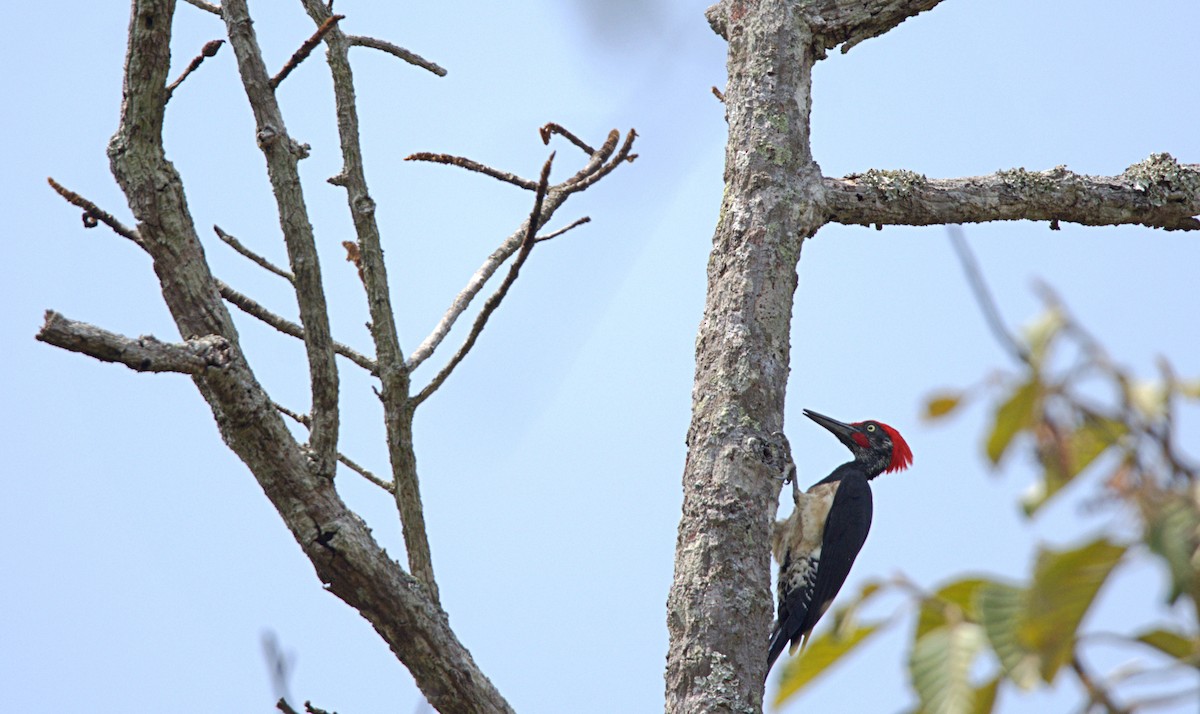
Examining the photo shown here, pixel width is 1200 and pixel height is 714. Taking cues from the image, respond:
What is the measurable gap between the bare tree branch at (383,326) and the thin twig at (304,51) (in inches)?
2.1

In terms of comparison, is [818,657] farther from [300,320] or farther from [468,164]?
[468,164]

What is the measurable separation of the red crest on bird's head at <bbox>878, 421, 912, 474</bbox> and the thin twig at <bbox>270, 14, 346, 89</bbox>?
173 inches

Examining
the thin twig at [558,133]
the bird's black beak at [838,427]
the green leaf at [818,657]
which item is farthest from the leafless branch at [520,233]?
the bird's black beak at [838,427]

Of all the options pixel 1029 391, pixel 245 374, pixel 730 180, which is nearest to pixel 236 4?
pixel 245 374

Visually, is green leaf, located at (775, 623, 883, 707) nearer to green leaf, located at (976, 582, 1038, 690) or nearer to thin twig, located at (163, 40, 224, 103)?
green leaf, located at (976, 582, 1038, 690)

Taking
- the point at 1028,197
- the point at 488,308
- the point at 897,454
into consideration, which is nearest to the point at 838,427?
the point at 897,454

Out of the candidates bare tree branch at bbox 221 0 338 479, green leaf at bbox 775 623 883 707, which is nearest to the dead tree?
bare tree branch at bbox 221 0 338 479

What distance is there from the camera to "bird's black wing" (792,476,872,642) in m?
5.01

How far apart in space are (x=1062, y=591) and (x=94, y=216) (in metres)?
2.16

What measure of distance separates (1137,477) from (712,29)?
10.1 ft

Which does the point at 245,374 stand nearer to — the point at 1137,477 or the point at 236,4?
the point at 236,4

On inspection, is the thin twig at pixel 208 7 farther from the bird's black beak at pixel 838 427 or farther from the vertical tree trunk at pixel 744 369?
the bird's black beak at pixel 838 427

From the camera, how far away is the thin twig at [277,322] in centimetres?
286

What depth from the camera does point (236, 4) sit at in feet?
8.00
